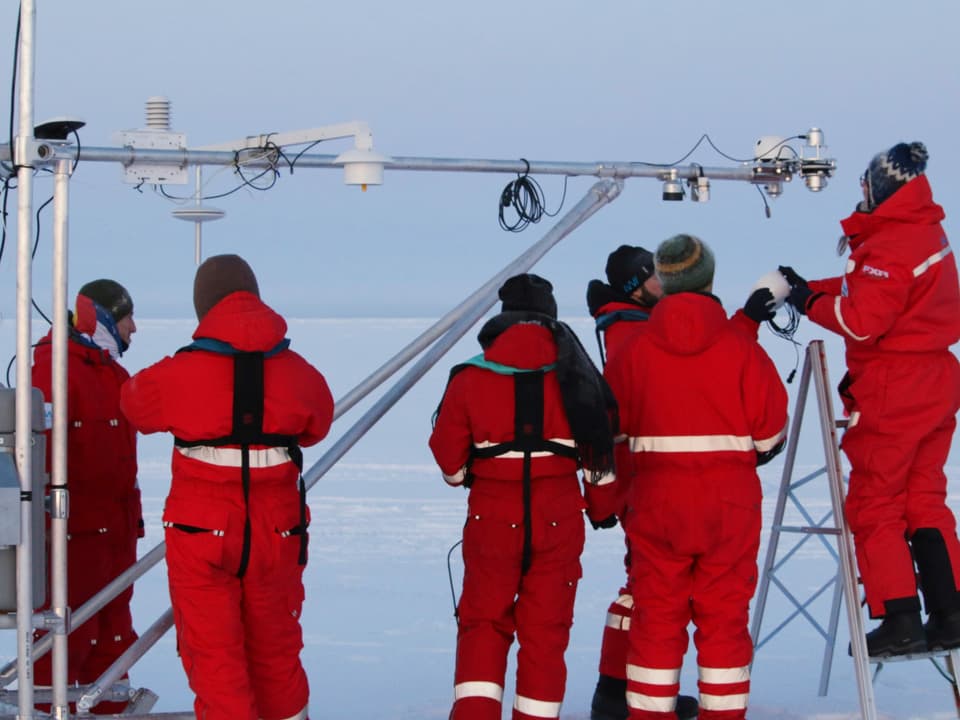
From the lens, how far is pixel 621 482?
16.0 feet

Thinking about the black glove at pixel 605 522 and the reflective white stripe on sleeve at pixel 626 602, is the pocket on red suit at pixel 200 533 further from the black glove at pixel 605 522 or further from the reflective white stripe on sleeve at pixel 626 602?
the reflective white stripe on sleeve at pixel 626 602

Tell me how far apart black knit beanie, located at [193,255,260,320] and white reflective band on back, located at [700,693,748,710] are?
6.53 feet

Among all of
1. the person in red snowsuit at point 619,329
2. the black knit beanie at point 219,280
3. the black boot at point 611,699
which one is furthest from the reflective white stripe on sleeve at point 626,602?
the black knit beanie at point 219,280

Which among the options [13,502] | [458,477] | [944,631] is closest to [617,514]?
[458,477]

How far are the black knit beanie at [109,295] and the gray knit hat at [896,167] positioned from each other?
2964mm

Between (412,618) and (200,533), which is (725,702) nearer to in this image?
(200,533)

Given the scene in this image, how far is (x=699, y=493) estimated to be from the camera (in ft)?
14.7

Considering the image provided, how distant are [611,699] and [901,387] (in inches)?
64.2

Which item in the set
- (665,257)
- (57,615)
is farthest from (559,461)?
(57,615)

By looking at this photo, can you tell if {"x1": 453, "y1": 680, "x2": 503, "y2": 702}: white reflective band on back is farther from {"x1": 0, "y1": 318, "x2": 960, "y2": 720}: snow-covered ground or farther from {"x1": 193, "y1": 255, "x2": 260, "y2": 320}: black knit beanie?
{"x1": 193, "y1": 255, "x2": 260, "y2": 320}: black knit beanie

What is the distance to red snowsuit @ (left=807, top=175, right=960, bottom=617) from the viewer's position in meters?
4.61

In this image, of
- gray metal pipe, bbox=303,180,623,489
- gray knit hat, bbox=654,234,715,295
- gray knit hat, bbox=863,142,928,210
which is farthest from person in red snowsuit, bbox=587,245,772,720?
gray knit hat, bbox=863,142,928,210

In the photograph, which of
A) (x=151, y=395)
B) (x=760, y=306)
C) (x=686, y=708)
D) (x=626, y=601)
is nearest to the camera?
(x=151, y=395)

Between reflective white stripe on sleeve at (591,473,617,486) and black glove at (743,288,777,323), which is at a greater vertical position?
black glove at (743,288,777,323)
